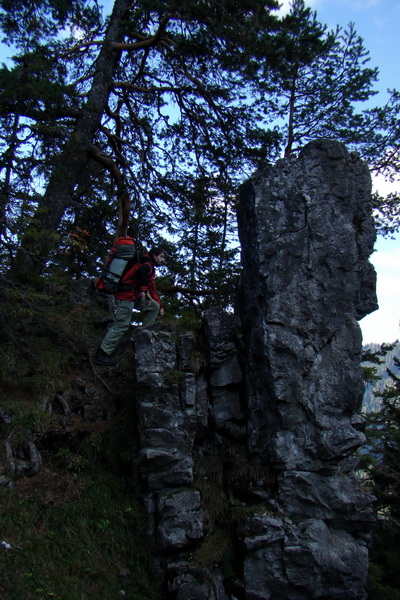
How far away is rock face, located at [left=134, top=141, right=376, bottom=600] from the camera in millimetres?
5953

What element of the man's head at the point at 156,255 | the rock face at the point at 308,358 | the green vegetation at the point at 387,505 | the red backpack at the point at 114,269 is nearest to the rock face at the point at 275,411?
the rock face at the point at 308,358

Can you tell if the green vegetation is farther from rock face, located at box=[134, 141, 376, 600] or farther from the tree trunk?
the tree trunk

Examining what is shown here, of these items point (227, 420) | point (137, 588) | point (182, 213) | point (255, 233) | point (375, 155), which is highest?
point (375, 155)

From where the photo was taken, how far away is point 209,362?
24.9 ft

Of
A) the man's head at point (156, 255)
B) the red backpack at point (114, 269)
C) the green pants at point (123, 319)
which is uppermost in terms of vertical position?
the man's head at point (156, 255)

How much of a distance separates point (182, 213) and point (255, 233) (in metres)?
4.24

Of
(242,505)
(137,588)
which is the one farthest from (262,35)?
(137,588)

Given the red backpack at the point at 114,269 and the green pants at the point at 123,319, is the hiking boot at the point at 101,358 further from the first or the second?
the red backpack at the point at 114,269

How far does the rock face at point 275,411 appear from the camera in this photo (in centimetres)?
595

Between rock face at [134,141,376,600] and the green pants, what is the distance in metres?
0.73

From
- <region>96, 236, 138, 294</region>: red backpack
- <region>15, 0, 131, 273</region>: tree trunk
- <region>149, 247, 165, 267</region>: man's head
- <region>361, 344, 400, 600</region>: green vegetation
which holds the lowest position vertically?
<region>361, 344, 400, 600</region>: green vegetation

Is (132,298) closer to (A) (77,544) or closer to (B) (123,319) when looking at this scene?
(B) (123,319)

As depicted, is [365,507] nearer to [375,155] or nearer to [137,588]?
[137,588]

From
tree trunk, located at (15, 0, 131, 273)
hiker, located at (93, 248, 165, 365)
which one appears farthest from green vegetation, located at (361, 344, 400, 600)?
tree trunk, located at (15, 0, 131, 273)
